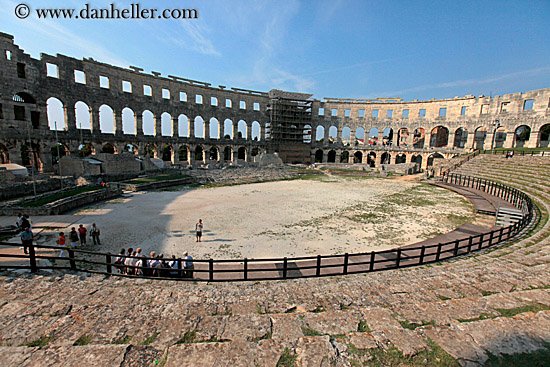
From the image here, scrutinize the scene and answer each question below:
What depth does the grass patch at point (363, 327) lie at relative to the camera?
14.6ft

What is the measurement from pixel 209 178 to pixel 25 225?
21.7 metres

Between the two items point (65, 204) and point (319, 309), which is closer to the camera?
point (319, 309)

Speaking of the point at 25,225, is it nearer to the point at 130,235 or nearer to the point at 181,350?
the point at 130,235

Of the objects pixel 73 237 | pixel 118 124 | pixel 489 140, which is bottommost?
pixel 73 237

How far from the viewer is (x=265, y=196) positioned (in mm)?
23891

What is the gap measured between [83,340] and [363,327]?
4.93 meters

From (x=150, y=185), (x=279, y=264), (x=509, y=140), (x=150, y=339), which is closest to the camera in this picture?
(x=150, y=339)

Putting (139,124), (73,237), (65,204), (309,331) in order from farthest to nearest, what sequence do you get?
(139,124) < (65,204) < (73,237) < (309,331)

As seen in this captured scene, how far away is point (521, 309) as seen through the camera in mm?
4805

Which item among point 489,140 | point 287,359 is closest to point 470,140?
point 489,140

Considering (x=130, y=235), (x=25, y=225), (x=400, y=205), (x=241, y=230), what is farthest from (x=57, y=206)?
(x=400, y=205)

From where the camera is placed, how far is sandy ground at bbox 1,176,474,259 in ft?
38.0

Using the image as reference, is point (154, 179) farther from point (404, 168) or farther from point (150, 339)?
point (404, 168)

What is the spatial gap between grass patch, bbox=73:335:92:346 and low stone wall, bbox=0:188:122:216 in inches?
613
